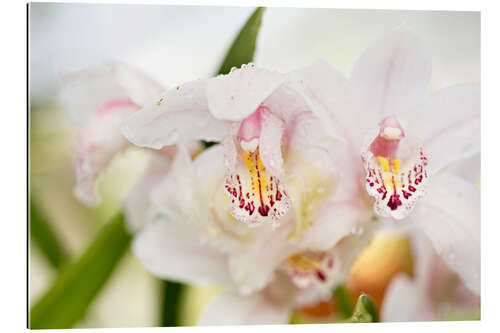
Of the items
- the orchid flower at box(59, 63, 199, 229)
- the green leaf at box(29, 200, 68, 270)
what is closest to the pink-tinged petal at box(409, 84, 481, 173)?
the orchid flower at box(59, 63, 199, 229)

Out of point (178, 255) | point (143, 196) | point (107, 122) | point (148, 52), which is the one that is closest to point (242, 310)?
point (178, 255)

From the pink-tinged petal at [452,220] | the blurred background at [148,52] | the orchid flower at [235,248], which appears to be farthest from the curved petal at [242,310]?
the pink-tinged petal at [452,220]

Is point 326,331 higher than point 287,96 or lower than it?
lower

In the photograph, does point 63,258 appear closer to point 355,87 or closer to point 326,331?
Result: point 326,331

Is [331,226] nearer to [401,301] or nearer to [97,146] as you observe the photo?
[401,301]

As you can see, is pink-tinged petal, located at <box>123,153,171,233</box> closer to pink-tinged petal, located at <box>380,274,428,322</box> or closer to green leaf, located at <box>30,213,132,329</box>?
green leaf, located at <box>30,213,132,329</box>

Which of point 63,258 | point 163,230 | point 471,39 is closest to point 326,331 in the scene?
point 163,230
